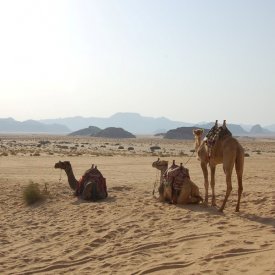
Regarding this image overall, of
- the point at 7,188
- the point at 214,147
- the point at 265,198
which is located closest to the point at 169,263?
the point at 214,147

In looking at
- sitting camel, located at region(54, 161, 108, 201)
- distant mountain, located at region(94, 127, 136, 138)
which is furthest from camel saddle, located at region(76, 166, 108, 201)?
distant mountain, located at region(94, 127, 136, 138)

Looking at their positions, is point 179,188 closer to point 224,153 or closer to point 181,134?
point 224,153

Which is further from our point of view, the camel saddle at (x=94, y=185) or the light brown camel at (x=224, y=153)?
the camel saddle at (x=94, y=185)

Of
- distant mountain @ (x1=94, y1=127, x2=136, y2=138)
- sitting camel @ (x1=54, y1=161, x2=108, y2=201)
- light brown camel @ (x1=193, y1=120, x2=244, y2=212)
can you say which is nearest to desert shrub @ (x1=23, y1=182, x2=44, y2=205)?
sitting camel @ (x1=54, y1=161, x2=108, y2=201)

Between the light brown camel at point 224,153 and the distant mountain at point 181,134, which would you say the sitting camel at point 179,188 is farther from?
the distant mountain at point 181,134

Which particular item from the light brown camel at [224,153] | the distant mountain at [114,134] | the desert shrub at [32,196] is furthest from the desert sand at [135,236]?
the distant mountain at [114,134]

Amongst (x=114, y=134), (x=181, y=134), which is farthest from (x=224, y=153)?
(x=114, y=134)

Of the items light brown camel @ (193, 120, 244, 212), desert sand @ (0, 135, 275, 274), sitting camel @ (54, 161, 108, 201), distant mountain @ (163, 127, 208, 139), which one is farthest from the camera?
distant mountain @ (163, 127, 208, 139)

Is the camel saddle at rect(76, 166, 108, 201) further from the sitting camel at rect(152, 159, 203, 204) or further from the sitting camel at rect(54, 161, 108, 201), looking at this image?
the sitting camel at rect(152, 159, 203, 204)

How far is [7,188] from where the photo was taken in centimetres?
1617

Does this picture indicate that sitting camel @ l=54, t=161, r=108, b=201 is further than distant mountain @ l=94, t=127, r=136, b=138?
No

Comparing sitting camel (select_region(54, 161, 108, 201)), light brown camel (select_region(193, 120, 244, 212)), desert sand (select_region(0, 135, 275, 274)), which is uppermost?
light brown camel (select_region(193, 120, 244, 212))

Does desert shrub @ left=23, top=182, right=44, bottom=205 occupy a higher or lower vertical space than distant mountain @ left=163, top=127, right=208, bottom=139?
lower

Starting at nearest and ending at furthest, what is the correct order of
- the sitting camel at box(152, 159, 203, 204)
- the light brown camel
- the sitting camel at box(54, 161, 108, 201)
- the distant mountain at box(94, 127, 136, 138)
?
the light brown camel, the sitting camel at box(152, 159, 203, 204), the sitting camel at box(54, 161, 108, 201), the distant mountain at box(94, 127, 136, 138)
